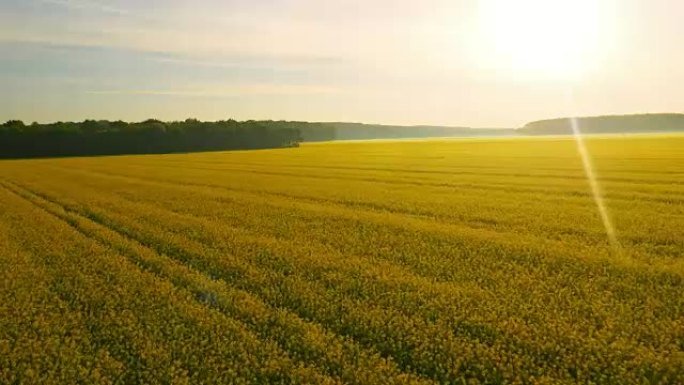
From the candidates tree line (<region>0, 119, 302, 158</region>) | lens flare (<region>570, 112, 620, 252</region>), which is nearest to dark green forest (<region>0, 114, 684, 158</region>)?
tree line (<region>0, 119, 302, 158</region>)

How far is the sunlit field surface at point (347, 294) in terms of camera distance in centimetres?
836

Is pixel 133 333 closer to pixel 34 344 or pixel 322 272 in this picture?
pixel 34 344

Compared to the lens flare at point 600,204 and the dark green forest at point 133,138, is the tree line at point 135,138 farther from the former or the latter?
the lens flare at point 600,204

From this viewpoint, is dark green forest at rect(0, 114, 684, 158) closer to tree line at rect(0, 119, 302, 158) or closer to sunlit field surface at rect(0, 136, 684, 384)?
tree line at rect(0, 119, 302, 158)

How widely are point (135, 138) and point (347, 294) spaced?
11687 centimetres

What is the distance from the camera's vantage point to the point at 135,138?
120 m

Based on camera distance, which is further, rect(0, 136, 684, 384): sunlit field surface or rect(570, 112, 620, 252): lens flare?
rect(570, 112, 620, 252): lens flare

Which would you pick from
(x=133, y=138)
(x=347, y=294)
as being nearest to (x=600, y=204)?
(x=347, y=294)

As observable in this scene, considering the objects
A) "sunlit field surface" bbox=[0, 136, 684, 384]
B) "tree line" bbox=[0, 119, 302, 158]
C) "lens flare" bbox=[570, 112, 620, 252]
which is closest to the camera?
"sunlit field surface" bbox=[0, 136, 684, 384]

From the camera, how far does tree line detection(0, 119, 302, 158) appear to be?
114 m

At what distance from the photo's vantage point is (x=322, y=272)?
13523 millimetres

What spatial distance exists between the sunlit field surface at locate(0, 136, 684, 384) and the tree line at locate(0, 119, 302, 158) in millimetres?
98263

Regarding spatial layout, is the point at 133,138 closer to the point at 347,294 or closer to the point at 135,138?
the point at 135,138

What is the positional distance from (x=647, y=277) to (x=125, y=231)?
51.4 ft
